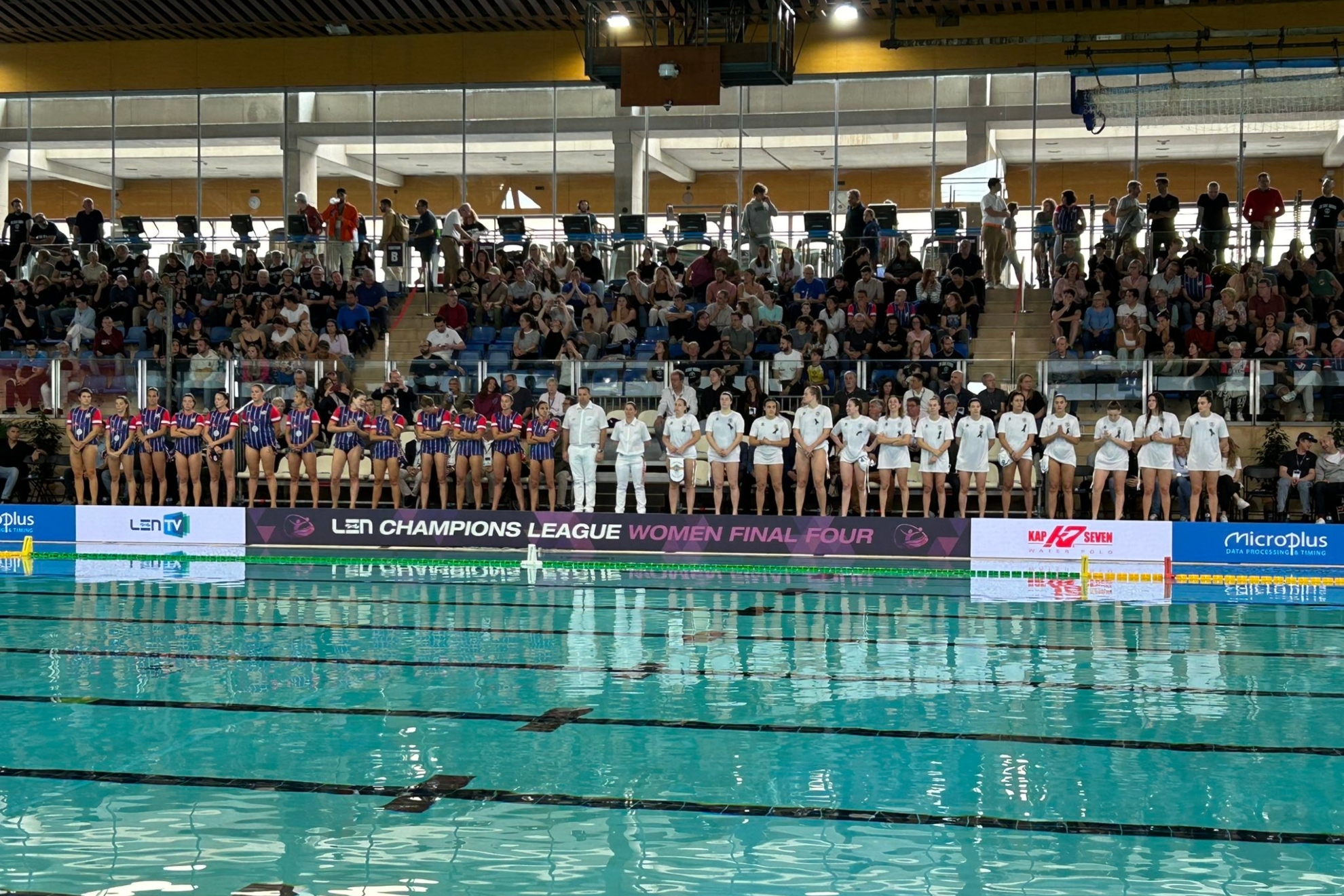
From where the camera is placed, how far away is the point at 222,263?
66.5ft

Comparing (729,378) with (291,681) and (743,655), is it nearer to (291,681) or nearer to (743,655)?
(743,655)

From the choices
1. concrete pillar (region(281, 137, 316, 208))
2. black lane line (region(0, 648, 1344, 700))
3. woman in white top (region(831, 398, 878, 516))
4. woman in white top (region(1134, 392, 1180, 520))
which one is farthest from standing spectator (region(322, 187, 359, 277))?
black lane line (region(0, 648, 1344, 700))

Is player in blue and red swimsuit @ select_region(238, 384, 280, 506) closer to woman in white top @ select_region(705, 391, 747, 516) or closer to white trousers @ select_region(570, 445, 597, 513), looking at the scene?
white trousers @ select_region(570, 445, 597, 513)

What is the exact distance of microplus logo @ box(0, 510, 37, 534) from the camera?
15461 millimetres

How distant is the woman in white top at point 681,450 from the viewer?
49.7ft

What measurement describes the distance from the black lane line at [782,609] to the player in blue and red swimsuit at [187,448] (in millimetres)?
4544

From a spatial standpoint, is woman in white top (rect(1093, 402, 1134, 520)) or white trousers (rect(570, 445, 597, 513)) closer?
woman in white top (rect(1093, 402, 1134, 520))

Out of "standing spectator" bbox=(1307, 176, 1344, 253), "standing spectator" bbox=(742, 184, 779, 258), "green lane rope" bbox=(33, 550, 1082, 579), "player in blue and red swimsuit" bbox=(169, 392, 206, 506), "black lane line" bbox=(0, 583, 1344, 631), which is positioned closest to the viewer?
"black lane line" bbox=(0, 583, 1344, 631)

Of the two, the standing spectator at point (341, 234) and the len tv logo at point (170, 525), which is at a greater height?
the standing spectator at point (341, 234)

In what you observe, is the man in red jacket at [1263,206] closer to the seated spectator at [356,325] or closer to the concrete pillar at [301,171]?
the seated spectator at [356,325]

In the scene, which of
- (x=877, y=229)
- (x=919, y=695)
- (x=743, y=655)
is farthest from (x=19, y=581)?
(x=877, y=229)

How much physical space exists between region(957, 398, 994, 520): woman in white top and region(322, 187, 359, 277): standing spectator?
32.4ft

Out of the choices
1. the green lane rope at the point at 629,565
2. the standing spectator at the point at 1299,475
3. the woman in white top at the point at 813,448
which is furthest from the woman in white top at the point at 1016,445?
the standing spectator at the point at 1299,475

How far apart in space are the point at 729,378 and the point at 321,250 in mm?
7674
